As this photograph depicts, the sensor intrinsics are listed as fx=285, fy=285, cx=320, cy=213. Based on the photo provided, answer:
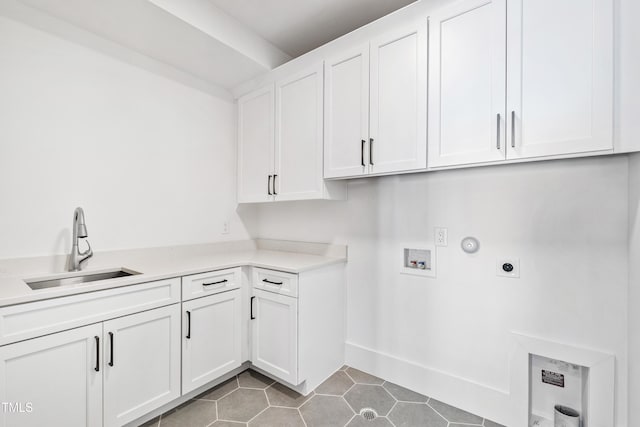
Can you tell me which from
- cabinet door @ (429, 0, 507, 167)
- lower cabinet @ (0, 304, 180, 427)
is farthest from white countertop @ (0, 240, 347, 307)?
cabinet door @ (429, 0, 507, 167)

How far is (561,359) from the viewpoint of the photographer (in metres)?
1.53

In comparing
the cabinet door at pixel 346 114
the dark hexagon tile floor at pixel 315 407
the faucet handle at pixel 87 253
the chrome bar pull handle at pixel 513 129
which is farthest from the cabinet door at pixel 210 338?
the chrome bar pull handle at pixel 513 129

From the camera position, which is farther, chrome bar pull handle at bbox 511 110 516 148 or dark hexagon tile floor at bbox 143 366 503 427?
dark hexagon tile floor at bbox 143 366 503 427

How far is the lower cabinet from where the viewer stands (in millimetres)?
1228

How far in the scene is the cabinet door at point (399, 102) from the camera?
1.67m

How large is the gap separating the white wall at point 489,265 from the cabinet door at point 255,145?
66 centimetres

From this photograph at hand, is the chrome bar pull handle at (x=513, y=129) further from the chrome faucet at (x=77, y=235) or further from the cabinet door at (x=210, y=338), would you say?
the chrome faucet at (x=77, y=235)

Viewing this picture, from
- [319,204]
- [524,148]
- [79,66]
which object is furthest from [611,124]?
[79,66]

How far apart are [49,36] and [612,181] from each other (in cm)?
325

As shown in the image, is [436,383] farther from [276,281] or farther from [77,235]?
[77,235]

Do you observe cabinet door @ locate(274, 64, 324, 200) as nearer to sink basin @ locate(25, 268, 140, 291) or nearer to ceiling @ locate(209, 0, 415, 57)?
ceiling @ locate(209, 0, 415, 57)

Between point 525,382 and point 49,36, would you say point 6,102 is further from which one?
point 525,382

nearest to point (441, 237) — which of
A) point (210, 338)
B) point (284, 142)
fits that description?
point (284, 142)

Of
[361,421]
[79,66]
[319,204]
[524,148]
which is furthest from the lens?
[319,204]
